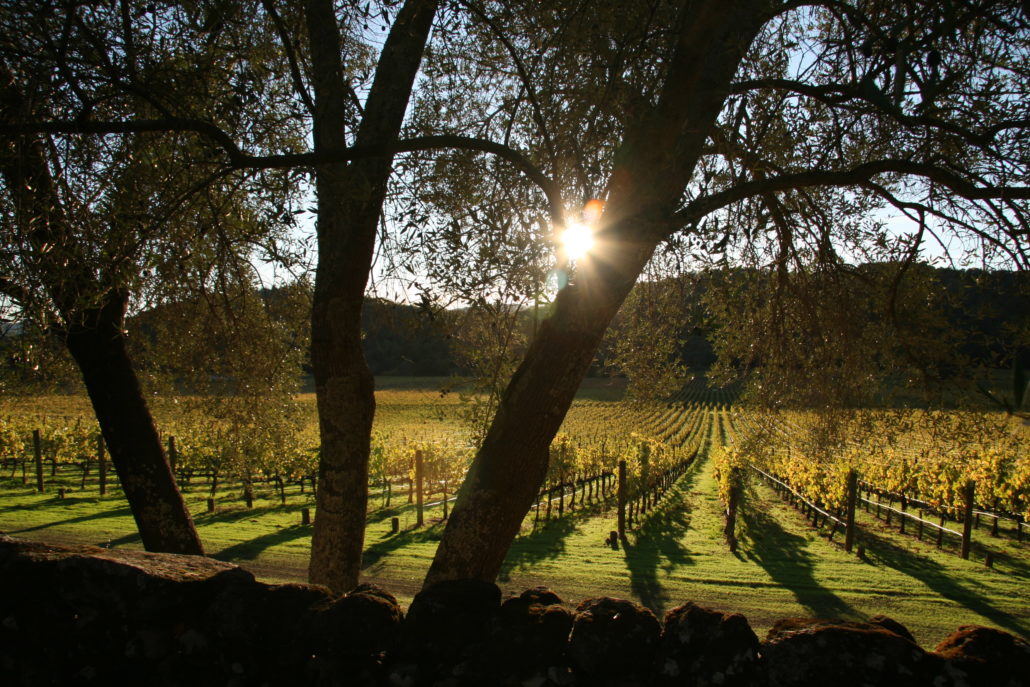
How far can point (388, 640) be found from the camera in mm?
2850

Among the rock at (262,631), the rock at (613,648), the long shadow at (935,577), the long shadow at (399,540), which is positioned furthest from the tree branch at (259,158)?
the long shadow at (935,577)

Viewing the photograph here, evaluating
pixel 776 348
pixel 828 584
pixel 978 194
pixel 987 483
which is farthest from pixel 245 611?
pixel 987 483

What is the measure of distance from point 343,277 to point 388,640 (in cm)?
308

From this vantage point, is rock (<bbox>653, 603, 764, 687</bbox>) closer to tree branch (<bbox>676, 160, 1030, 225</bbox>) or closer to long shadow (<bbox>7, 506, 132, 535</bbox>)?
tree branch (<bbox>676, 160, 1030, 225</bbox>)

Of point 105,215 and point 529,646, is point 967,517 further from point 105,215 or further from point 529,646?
point 105,215

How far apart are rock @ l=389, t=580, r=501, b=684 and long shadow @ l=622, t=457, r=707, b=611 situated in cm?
1082

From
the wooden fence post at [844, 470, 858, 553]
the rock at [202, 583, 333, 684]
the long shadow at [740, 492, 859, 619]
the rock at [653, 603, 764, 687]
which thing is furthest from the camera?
the wooden fence post at [844, 470, 858, 553]

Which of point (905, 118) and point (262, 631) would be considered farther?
point (905, 118)

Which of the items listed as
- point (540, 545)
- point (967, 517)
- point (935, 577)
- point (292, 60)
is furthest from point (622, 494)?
point (292, 60)

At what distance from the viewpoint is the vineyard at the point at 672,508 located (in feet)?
31.0

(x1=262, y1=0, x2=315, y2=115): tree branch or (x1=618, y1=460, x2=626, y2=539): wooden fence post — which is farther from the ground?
(x1=262, y1=0, x2=315, y2=115): tree branch

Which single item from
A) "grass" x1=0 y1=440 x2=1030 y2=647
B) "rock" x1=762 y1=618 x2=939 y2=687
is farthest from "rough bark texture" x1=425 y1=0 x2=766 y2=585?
"grass" x1=0 y1=440 x2=1030 y2=647

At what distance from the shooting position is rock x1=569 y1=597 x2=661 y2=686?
2604 mm

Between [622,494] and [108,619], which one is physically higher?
[108,619]
